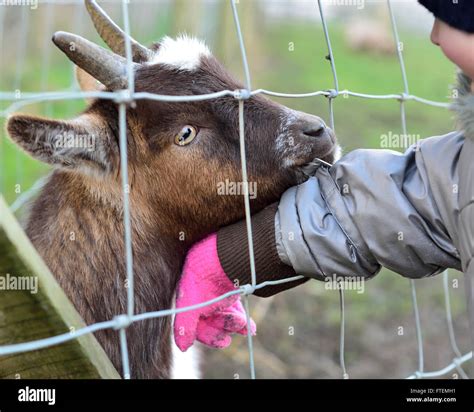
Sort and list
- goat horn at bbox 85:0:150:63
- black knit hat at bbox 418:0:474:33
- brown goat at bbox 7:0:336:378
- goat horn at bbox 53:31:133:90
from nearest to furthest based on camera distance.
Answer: black knit hat at bbox 418:0:474:33 → goat horn at bbox 53:31:133:90 → brown goat at bbox 7:0:336:378 → goat horn at bbox 85:0:150:63

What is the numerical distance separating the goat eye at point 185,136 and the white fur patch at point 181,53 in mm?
257

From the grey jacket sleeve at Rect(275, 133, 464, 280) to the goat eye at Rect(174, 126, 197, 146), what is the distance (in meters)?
0.44

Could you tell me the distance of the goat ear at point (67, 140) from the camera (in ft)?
7.50

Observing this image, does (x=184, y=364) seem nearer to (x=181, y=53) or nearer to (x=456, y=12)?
(x=181, y=53)

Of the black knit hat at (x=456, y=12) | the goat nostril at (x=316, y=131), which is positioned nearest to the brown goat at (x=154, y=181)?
the goat nostril at (x=316, y=131)

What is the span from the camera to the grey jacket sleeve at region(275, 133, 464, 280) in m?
2.21

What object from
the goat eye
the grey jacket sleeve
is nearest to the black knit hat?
the grey jacket sleeve

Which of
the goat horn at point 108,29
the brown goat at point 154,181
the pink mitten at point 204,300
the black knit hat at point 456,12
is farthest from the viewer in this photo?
the goat horn at point 108,29

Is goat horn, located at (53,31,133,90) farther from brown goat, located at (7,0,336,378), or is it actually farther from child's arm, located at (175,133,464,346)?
child's arm, located at (175,133,464,346)

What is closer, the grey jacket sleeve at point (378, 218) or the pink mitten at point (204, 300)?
the grey jacket sleeve at point (378, 218)

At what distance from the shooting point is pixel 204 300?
251cm

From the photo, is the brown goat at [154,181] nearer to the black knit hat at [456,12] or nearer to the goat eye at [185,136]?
the goat eye at [185,136]

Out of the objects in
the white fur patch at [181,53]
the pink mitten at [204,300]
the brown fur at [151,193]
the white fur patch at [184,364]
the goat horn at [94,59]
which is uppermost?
the white fur patch at [181,53]
